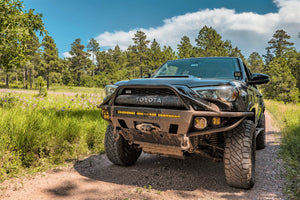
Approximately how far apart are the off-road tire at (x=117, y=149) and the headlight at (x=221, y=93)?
64.1 inches

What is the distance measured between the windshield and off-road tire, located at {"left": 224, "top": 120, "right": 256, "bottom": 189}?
39.4 inches

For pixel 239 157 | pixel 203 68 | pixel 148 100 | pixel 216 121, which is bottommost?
pixel 239 157

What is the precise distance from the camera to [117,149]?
3.58m

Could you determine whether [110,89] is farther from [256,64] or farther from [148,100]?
[256,64]

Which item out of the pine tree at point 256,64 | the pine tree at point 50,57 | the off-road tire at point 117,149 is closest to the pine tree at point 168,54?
the pine tree at point 50,57

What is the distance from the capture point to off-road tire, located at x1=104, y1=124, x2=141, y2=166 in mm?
3582

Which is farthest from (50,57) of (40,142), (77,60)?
(40,142)

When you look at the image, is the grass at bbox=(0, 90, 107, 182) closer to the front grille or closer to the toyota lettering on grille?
the front grille

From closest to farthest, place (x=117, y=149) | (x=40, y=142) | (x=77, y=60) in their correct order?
(x=117, y=149) → (x=40, y=142) → (x=77, y=60)

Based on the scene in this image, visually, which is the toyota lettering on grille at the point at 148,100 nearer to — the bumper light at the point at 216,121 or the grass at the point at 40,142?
the bumper light at the point at 216,121

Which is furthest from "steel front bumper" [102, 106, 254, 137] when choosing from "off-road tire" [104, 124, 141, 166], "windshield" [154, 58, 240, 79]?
"windshield" [154, 58, 240, 79]

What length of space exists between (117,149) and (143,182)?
0.69m

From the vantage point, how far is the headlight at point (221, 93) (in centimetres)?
254

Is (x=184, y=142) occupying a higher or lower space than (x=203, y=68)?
lower
